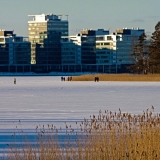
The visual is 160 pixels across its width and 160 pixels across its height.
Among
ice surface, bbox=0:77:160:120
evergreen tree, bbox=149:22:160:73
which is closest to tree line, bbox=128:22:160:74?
evergreen tree, bbox=149:22:160:73

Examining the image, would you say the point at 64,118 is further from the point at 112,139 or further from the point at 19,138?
the point at 112,139

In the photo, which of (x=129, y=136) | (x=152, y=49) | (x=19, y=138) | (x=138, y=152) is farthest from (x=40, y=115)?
(x=152, y=49)

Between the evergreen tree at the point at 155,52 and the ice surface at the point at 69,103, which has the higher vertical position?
the evergreen tree at the point at 155,52

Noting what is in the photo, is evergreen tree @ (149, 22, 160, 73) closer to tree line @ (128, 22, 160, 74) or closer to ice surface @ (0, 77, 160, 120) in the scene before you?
tree line @ (128, 22, 160, 74)

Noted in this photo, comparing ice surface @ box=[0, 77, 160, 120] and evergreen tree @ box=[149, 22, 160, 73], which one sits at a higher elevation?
evergreen tree @ box=[149, 22, 160, 73]

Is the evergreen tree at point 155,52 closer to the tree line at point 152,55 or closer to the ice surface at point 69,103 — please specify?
the tree line at point 152,55

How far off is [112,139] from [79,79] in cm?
6896

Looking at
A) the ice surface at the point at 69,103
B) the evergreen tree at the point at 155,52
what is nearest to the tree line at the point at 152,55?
the evergreen tree at the point at 155,52

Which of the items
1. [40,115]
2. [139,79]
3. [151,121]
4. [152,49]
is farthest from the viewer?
[152,49]

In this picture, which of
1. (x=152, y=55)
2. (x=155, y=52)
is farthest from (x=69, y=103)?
(x=152, y=55)

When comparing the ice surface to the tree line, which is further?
the tree line

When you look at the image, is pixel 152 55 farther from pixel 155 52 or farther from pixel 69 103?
pixel 69 103

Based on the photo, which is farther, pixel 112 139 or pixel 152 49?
pixel 152 49

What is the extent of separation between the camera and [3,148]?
1145cm
